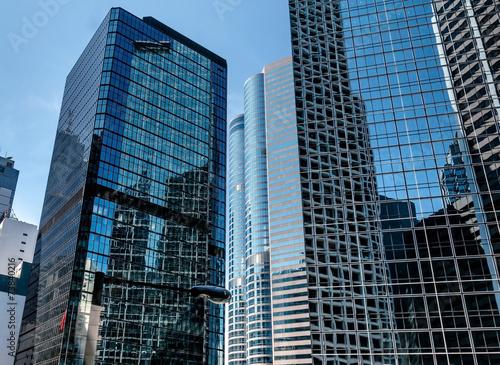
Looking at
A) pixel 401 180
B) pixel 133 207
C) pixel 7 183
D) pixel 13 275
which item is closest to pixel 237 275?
pixel 13 275

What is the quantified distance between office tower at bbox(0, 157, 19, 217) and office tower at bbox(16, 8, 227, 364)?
43406 millimetres

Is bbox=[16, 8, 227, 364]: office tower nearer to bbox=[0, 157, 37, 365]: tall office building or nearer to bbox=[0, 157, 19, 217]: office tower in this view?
bbox=[0, 157, 37, 365]: tall office building

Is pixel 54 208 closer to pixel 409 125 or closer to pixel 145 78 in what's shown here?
pixel 145 78

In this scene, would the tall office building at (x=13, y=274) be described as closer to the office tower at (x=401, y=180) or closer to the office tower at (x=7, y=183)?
the office tower at (x=7, y=183)

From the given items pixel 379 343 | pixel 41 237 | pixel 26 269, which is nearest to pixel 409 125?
pixel 379 343

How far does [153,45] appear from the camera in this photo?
10650cm

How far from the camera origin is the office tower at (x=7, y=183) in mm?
143875

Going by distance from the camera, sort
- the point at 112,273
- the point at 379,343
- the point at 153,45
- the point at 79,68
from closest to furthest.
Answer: the point at 379,343, the point at 112,273, the point at 153,45, the point at 79,68

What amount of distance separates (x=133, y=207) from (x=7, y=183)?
82377 millimetres

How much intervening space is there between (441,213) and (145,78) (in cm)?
6872

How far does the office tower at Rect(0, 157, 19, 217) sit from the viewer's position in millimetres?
143875

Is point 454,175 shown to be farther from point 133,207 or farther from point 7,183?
point 7,183

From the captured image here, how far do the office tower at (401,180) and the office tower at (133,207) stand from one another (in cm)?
3533

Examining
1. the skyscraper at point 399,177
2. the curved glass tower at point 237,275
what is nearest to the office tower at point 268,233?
the curved glass tower at point 237,275
